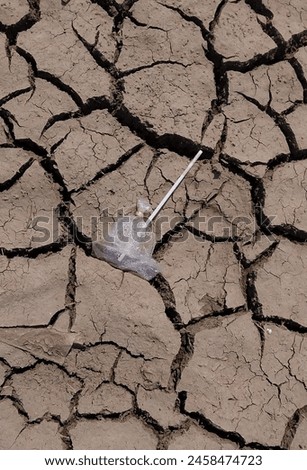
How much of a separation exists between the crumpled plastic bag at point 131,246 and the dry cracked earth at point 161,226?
38 millimetres

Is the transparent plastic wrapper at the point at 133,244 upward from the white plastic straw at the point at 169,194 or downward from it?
downward

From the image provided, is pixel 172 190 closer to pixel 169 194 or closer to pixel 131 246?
pixel 169 194

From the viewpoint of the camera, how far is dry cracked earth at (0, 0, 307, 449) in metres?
3.30

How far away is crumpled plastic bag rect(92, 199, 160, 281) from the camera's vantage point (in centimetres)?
345

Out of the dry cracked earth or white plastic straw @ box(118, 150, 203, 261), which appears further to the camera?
white plastic straw @ box(118, 150, 203, 261)

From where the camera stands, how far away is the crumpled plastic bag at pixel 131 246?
3.45 metres

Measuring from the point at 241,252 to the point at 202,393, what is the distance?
2.17 ft

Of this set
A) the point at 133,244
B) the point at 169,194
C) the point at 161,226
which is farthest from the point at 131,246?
the point at 169,194

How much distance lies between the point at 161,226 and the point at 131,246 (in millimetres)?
167

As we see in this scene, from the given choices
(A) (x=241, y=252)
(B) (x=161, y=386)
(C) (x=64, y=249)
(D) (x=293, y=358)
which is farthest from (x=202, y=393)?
(C) (x=64, y=249)

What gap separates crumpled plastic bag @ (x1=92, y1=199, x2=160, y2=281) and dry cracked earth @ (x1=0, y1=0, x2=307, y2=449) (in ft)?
0.12

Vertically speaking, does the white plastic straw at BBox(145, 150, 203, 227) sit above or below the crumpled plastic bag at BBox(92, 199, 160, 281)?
above

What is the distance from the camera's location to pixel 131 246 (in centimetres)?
348

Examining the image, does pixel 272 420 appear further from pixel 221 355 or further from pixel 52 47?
pixel 52 47
